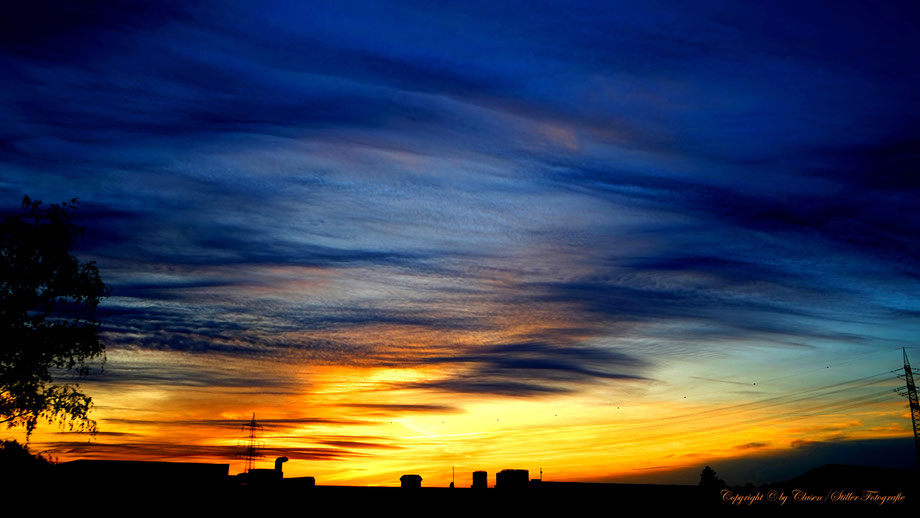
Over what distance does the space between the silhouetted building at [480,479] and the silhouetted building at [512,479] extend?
244cm

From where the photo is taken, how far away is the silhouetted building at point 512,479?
163 ft

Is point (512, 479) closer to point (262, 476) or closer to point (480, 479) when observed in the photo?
point (480, 479)

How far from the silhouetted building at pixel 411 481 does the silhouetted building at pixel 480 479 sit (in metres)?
4.67

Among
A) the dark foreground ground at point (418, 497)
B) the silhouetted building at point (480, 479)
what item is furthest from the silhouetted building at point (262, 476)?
the silhouetted building at point (480, 479)

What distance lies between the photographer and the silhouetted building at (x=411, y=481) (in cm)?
4909

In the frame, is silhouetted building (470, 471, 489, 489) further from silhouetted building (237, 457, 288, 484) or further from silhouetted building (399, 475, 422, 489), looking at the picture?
silhouetted building (237, 457, 288, 484)

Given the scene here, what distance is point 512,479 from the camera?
1967 inches

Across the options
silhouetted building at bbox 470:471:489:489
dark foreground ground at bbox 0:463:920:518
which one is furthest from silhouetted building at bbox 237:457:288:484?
silhouetted building at bbox 470:471:489:489

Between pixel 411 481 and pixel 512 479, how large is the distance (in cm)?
688

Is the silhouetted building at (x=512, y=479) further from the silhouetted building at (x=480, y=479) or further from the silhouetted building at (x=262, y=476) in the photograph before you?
the silhouetted building at (x=262, y=476)

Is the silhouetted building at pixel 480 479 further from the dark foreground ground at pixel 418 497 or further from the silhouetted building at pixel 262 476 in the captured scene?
the silhouetted building at pixel 262 476

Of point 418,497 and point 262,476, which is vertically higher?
point 262,476

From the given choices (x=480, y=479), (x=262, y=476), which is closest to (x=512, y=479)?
(x=480, y=479)

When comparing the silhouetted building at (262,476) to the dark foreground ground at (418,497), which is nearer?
the dark foreground ground at (418,497)
